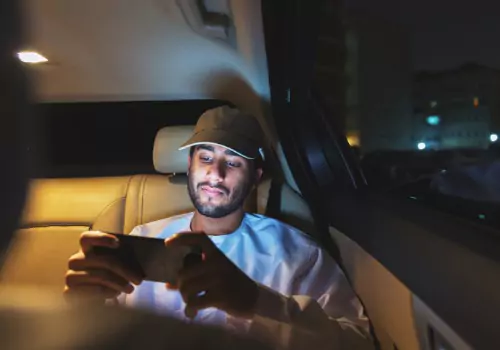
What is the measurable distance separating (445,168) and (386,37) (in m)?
0.34

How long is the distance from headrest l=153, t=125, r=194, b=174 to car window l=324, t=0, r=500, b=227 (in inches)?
20.3

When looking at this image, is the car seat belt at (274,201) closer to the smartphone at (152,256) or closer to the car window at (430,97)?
the car window at (430,97)

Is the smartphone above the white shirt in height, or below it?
above

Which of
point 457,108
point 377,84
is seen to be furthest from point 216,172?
point 457,108

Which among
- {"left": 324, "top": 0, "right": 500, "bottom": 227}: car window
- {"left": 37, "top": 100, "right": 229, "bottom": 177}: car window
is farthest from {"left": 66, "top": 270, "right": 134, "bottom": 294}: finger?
{"left": 37, "top": 100, "right": 229, "bottom": 177}: car window

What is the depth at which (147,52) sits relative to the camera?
186 centimetres

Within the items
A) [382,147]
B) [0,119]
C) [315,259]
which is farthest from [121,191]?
[0,119]

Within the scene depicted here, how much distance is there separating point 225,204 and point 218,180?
0.07 meters

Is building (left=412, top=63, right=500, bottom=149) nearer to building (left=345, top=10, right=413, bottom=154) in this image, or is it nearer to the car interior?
building (left=345, top=10, right=413, bottom=154)

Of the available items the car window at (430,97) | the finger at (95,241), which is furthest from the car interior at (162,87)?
the finger at (95,241)

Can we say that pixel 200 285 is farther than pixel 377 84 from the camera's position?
No

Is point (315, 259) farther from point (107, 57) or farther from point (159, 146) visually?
point (107, 57)

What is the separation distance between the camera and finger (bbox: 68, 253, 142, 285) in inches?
40.0

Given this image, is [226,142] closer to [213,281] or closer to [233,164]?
[233,164]
